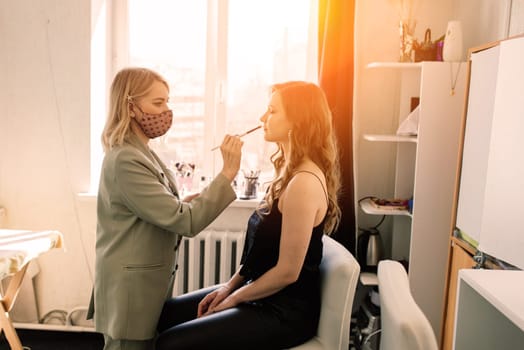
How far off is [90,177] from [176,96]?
667 mm

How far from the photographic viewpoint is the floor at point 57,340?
2539 millimetres

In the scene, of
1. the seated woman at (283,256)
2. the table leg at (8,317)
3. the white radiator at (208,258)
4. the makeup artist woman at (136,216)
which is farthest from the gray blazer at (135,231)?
the white radiator at (208,258)

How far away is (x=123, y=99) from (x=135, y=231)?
42 centimetres

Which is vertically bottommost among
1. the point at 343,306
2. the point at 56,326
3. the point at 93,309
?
the point at 56,326

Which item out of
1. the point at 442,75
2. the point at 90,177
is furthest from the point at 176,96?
the point at 442,75

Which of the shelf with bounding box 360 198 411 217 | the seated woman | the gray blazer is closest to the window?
the shelf with bounding box 360 198 411 217

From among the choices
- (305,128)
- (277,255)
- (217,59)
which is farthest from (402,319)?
(217,59)

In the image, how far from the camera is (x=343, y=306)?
4.46 ft

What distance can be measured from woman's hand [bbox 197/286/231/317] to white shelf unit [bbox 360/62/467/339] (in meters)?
0.99

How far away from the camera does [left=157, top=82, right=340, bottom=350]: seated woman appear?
4.62 feet

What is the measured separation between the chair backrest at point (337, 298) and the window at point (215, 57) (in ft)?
4.71

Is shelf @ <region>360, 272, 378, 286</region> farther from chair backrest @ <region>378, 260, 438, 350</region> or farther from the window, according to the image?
chair backrest @ <region>378, 260, 438, 350</region>

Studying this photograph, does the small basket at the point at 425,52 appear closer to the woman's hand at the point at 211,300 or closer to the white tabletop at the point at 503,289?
the white tabletop at the point at 503,289

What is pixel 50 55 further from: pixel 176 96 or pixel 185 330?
pixel 185 330
